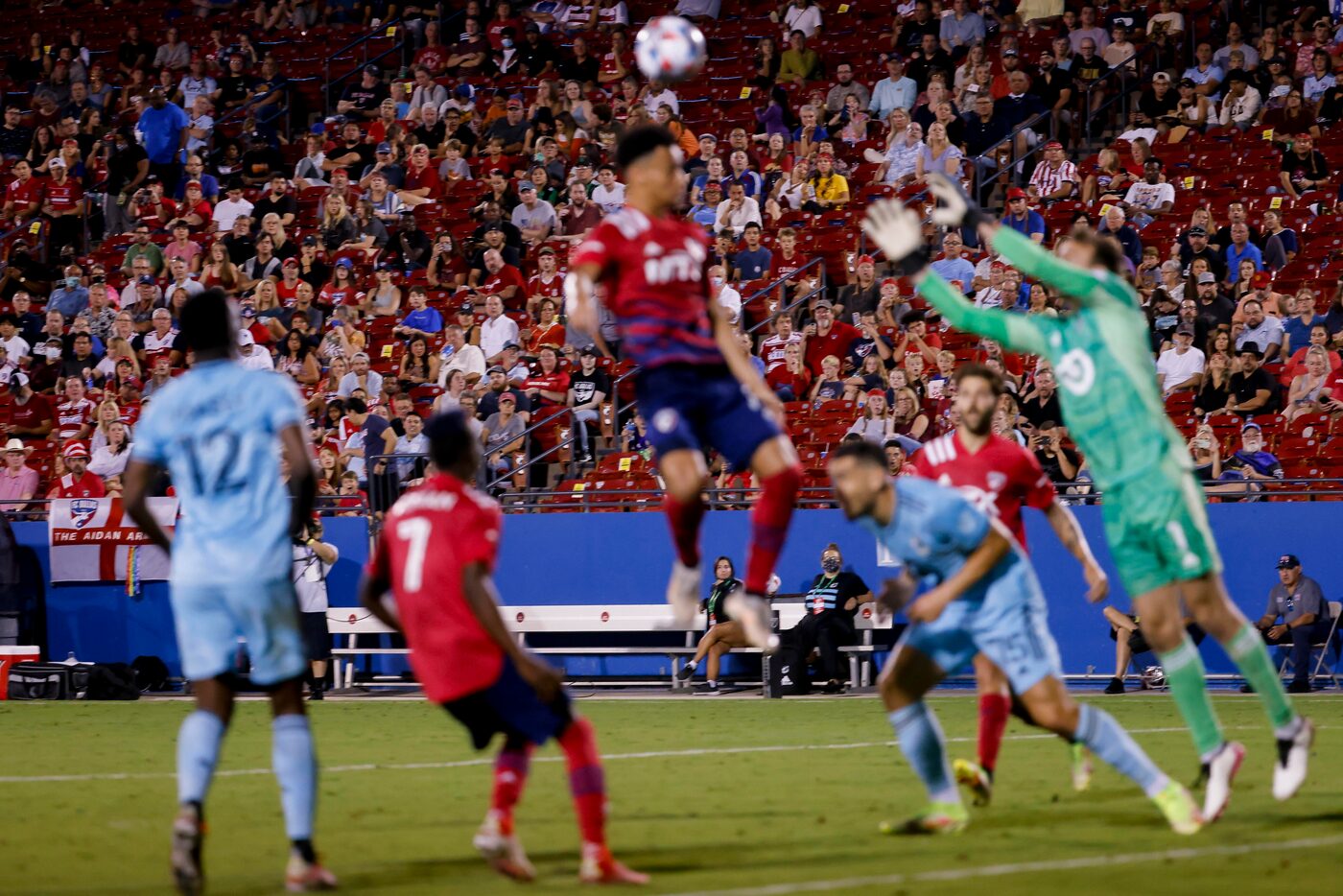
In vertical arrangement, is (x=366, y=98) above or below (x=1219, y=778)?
above

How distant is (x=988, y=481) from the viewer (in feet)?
33.8

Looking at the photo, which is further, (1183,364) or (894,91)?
(894,91)

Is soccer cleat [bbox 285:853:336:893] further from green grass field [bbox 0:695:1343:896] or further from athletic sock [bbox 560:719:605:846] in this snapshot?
athletic sock [bbox 560:719:605:846]

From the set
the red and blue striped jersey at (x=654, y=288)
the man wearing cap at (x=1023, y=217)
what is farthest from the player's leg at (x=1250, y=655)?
the man wearing cap at (x=1023, y=217)

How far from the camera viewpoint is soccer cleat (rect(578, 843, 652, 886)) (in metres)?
7.65

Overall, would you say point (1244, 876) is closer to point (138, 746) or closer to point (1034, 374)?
point (138, 746)

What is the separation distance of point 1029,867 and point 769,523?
205cm

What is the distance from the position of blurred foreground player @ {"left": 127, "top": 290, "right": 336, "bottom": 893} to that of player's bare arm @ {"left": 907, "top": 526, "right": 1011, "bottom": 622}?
2731mm

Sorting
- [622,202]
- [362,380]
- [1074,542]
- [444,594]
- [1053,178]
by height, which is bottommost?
[444,594]

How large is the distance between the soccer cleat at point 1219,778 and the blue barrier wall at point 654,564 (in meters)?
11.2

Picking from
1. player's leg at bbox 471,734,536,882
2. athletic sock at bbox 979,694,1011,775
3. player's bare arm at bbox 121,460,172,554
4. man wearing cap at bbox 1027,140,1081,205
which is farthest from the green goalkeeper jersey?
man wearing cap at bbox 1027,140,1081,205

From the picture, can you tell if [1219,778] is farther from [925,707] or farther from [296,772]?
[296,772]

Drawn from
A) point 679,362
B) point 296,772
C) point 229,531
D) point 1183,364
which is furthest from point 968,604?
point 1183,364

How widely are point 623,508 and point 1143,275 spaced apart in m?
6.76
